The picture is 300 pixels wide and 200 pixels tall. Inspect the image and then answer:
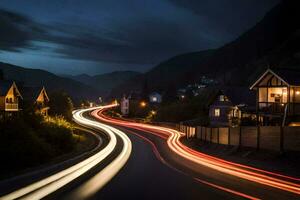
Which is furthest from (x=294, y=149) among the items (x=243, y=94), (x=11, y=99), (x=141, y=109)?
(x=141, y=109)

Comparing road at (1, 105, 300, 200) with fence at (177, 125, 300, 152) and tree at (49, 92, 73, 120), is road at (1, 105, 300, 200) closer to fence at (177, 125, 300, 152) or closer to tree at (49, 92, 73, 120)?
fence at (177, 125, 300, 152)

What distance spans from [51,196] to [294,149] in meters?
14.9

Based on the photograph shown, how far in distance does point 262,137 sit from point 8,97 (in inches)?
1880

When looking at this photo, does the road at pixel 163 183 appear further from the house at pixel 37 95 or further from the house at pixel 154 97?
the house at pixel 154 97

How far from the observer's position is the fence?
2392 centimetres

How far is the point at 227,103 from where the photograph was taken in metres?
66.8

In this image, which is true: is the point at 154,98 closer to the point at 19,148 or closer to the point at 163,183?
the point at 19,148

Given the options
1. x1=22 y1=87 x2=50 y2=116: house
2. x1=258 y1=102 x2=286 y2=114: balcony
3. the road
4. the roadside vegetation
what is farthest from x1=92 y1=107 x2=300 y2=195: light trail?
x1=22 y1=87 x2=50 y2=116: house

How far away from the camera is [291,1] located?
174 m

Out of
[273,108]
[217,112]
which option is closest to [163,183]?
[273,108]

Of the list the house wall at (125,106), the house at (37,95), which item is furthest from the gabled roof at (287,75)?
the house wall at (125,106)

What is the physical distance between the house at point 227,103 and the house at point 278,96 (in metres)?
18.0

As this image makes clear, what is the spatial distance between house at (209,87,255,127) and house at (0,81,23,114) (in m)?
33.0

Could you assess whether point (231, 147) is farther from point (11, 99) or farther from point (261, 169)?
point (11, 99)
